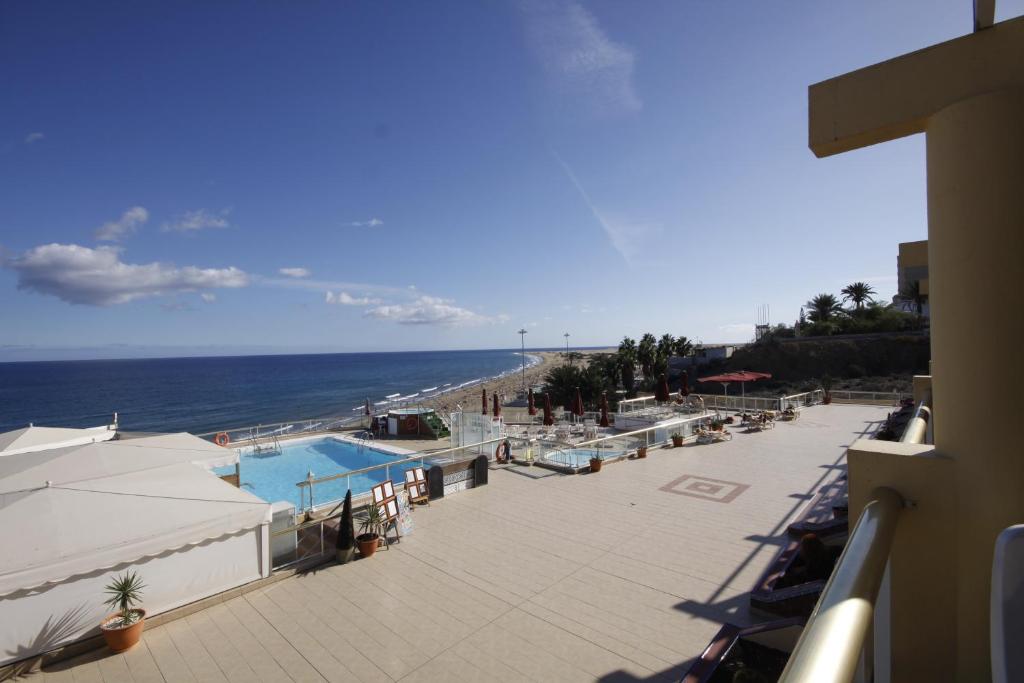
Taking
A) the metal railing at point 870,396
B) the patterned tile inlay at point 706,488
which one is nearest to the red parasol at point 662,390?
the patterned tile inlay at point 706,488

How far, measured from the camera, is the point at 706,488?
9.96 meters

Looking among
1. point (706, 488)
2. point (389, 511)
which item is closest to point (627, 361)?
point (706, 488)

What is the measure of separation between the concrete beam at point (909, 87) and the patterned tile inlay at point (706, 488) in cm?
822

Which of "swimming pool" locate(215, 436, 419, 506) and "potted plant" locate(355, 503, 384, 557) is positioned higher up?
"potted plant" locate(355, 503, 384, 557)

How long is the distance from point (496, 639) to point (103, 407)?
80.1 metres

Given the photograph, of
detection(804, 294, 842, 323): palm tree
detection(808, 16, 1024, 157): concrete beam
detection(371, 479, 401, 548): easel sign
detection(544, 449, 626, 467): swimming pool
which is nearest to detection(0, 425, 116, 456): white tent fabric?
detection(371, 479, 401, 548): easel sign

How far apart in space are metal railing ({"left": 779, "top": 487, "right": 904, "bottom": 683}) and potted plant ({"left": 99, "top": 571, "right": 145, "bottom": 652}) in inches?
280

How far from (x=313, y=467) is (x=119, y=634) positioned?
13540 mm

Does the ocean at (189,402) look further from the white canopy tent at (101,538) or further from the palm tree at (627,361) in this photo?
the white canopy tent at (101,538)

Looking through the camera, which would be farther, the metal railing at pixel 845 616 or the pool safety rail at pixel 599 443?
the pool safety rail at pixel 599 443

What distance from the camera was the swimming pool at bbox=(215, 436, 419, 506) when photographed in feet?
49.0

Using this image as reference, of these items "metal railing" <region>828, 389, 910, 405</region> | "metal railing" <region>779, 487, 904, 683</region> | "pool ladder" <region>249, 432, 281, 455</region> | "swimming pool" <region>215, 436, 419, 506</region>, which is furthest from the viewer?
"metal railing" <region>828, 389, 910, 405</region>

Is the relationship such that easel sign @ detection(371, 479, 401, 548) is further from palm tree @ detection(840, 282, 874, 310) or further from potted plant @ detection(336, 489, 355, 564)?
palm tree @ detection(840, 282, 874, 310)

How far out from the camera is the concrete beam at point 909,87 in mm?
1934
